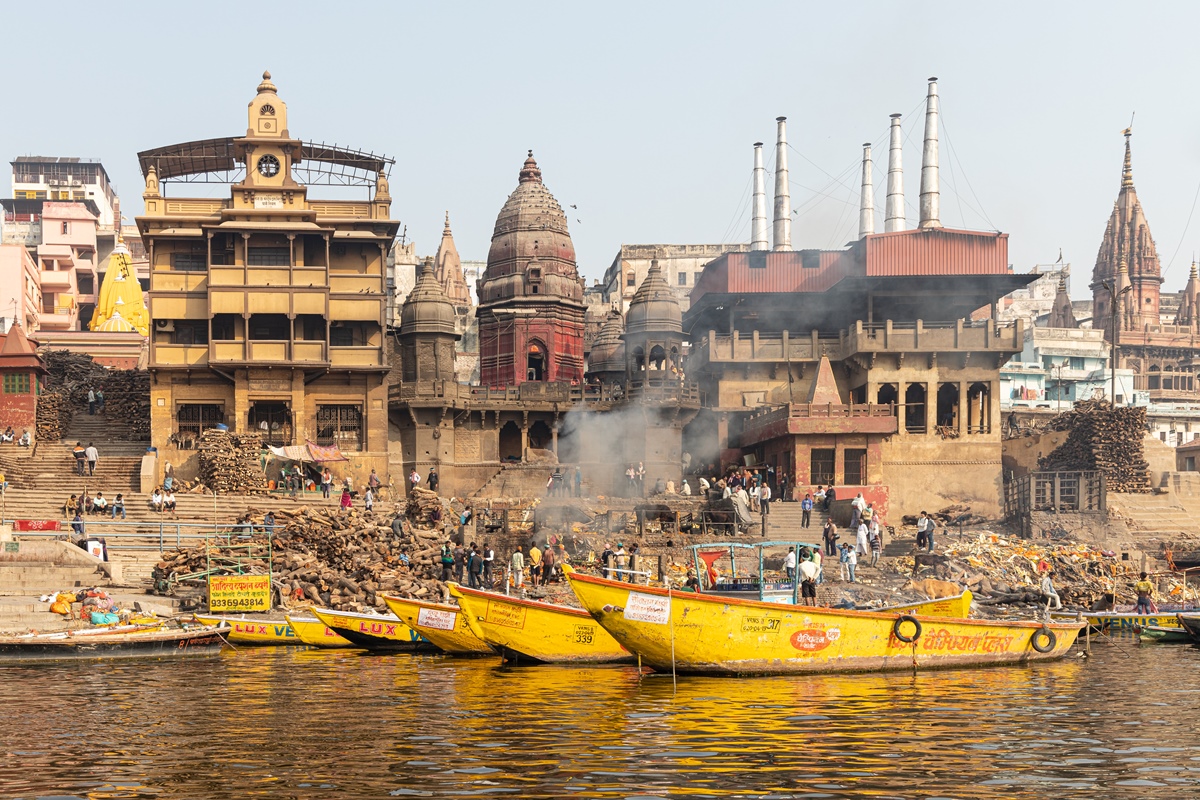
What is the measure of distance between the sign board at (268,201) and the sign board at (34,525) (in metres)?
19.2

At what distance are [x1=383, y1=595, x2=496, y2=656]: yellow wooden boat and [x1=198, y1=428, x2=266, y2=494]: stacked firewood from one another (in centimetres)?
1990

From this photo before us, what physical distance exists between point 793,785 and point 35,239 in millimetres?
101280

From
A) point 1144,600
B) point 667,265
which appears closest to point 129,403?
point 1144,600

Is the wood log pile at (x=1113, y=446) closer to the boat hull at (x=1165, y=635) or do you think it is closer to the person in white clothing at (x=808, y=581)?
the boat hull at (x=1165, y=635)

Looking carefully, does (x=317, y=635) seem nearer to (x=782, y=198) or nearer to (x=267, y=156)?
(x=267, y=156)

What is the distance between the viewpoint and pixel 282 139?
5509 centimetres

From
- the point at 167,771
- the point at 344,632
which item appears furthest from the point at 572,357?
the point at 167,771

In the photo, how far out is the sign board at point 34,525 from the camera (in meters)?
38.3

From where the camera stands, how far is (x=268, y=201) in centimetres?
5491

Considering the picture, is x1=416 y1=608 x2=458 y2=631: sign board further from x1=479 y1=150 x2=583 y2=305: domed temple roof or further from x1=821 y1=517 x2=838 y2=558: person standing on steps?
x1=479 y1=150 x2=583 y2=305: domed temple roof

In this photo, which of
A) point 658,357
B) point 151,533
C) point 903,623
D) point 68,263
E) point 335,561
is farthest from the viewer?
point 68,263

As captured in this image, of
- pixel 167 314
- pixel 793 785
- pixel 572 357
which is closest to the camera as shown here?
pixel 793 785

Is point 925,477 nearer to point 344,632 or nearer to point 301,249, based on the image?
point 301,249

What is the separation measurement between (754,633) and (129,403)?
41.1 m
